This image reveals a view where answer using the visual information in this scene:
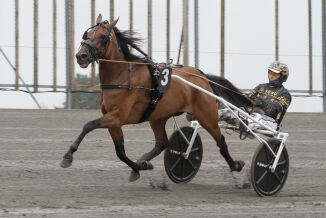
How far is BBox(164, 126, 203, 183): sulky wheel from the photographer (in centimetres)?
767

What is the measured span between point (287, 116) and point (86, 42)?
897cm

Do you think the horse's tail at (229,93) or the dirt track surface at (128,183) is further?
the horse's tail at (229,93)

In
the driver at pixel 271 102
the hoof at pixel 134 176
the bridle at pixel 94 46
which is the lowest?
the hoof at pixel 134 176

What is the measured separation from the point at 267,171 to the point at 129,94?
1.50 meters

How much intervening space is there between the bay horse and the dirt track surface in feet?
1.29

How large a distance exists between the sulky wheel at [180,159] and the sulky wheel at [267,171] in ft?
3.32

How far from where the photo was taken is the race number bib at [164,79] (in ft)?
23.1

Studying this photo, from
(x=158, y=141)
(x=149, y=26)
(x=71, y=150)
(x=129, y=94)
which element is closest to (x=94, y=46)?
(x=129, y=94)

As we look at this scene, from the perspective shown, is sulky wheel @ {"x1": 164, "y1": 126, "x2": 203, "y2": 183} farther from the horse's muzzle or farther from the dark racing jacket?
the horse's muzzle

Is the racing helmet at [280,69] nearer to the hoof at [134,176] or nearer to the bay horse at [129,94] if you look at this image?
the bay horse at [129,94]

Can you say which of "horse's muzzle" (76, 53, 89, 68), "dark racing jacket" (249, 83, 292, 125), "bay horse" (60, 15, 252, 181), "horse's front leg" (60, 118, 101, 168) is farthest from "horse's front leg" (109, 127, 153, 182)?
"dark racing jacket" (249, 83, 292, 125)

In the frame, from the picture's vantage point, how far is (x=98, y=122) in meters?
6.71

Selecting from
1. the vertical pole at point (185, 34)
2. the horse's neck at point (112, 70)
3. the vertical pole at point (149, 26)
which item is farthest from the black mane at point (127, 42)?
the vertical pole at point (149, 26)

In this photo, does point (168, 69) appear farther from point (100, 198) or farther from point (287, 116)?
point (287, 116)
